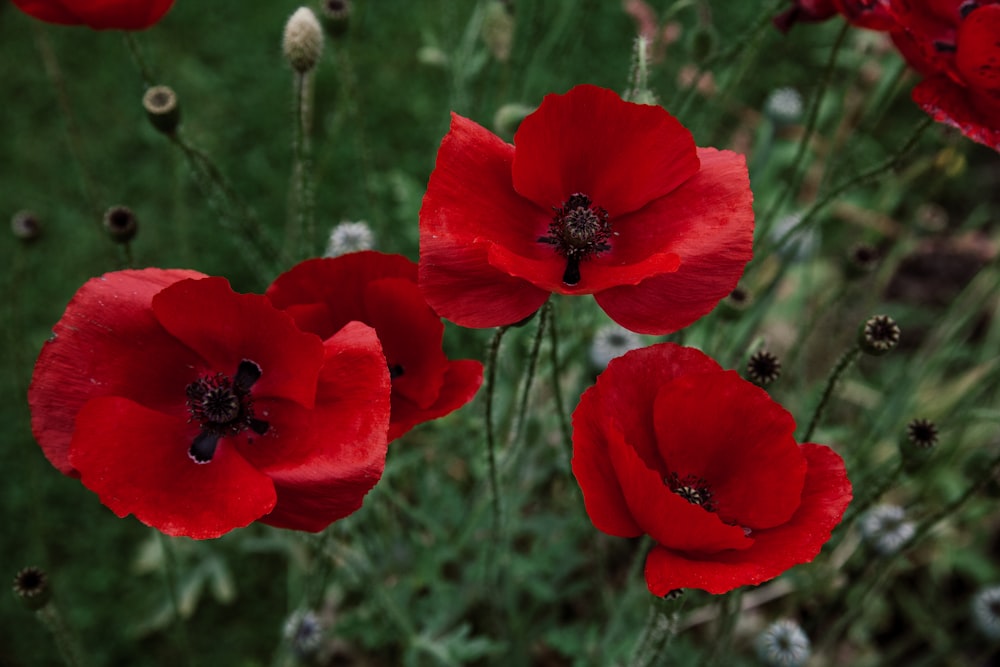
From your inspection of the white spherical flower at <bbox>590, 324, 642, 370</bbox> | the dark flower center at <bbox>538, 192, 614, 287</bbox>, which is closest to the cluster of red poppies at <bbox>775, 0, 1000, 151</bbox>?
the dark flower center at <bbox>538, 192, 614, 287</bbox>

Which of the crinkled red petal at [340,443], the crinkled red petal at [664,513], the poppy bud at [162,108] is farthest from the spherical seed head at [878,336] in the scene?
the poppy bud at [162,108]

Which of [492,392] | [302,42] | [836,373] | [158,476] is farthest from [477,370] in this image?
[302,42]

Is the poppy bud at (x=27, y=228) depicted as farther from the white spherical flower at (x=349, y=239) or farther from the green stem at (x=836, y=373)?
the green stem at (x=836, y=373)

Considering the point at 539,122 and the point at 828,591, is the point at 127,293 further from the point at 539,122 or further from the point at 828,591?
the point at 828,591

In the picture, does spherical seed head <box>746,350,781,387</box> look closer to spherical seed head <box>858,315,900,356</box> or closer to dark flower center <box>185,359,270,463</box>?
spherical seed head <box>858,315,900,356</box>

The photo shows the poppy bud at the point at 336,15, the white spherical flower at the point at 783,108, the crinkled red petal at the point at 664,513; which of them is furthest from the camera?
the white spherical flower at the point at 783,108

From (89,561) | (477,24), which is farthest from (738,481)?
(89,561)

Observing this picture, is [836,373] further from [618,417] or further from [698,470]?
[618,417]
